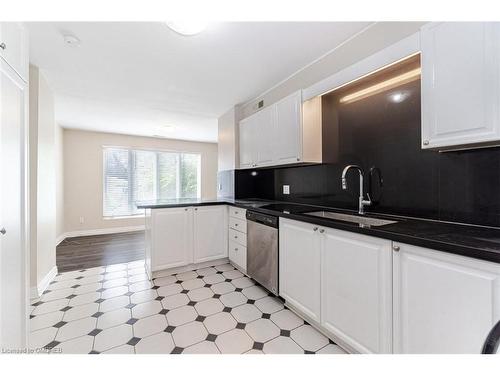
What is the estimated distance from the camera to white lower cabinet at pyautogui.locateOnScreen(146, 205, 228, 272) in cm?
260

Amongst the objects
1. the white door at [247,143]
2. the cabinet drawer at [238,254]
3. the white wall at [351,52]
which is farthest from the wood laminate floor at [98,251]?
the white wall at [351,52]

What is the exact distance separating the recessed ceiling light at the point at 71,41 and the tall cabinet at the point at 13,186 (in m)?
0.53

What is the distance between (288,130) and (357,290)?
5.41 feet

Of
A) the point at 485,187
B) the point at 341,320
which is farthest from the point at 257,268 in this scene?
the point at 485,187

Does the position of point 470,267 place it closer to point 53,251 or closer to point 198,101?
point 198,101

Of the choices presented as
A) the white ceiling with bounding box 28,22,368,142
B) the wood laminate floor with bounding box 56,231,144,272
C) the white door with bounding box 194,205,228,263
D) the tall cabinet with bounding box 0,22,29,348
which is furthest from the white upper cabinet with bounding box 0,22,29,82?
the wood laminate floor with bounding box 56,231,144,272

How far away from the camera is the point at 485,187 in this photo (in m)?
1.26

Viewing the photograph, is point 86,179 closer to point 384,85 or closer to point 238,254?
point 238,254

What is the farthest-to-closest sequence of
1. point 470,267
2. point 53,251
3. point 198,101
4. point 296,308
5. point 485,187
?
point 198,101 < point 53,251 < point 296,308 < point 485,187 < point 470,267

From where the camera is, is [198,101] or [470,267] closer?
[470,267]

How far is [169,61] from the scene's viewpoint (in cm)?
214

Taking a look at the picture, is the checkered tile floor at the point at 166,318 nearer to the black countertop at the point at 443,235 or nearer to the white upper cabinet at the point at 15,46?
the black countertop at the point at 443,235

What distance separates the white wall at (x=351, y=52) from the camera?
1.52m

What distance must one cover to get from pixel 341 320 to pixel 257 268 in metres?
1.06
